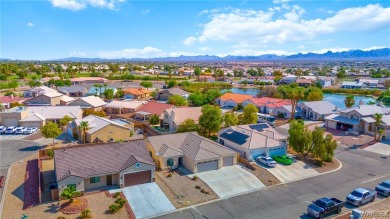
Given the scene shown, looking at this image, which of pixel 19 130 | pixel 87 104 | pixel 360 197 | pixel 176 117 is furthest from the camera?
pixel 87 104

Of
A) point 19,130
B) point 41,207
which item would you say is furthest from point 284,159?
point 19,130

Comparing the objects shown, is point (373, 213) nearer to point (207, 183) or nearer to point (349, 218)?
point (349, 218)

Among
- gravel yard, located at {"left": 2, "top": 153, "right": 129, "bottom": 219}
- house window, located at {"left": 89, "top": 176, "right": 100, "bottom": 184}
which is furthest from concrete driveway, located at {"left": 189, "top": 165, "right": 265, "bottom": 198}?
house window, located at {"left": 89, "top": 176, "right": 100, "bottom": 184}

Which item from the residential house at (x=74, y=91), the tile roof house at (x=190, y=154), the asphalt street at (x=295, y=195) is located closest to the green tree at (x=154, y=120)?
the tile roof house at (x=190, y=154)

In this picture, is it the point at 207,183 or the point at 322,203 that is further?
the point at 207,183

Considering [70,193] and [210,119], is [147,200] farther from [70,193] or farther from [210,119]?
[210,119]

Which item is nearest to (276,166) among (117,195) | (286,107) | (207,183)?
(207,183)
